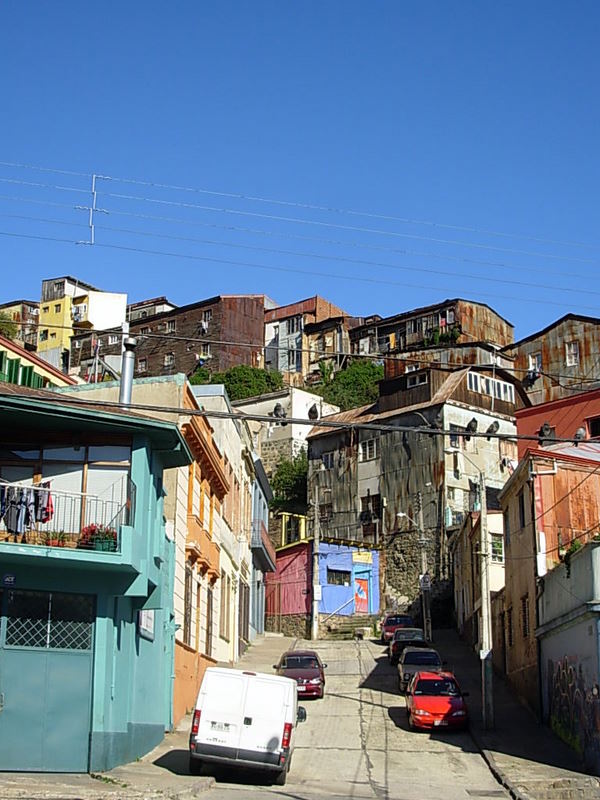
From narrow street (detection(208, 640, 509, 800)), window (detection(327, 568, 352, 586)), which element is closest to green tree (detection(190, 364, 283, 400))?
window (detection(327, 568, 352, 586))

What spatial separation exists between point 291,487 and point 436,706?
132 ft

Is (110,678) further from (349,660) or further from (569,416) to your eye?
(569,416)

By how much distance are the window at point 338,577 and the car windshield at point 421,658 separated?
18198 millimetres

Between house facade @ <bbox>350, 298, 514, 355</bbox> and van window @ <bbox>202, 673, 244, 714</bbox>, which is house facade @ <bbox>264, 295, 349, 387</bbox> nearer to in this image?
house facade @ <bbox>350, 298, 514, 355</bbox>

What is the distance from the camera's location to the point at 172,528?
24.8m

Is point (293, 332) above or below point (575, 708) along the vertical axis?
above

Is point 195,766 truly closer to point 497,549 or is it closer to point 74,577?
point 74,577

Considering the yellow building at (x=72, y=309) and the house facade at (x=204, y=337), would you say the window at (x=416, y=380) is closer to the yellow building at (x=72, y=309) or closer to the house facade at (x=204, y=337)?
the house facade at (x=204, y=337)

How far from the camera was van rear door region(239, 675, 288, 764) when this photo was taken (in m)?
18.5

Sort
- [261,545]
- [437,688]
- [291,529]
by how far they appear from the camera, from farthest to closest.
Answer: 1. [291,529]
2. [261,545]
3. [437,688]

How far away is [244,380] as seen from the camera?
81375 mm

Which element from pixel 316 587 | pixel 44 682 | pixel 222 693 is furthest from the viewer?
pixel 316 587

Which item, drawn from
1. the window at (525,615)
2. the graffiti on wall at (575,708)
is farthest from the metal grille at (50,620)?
the window at (525,615)

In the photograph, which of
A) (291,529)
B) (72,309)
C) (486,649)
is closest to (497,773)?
(486,649)
